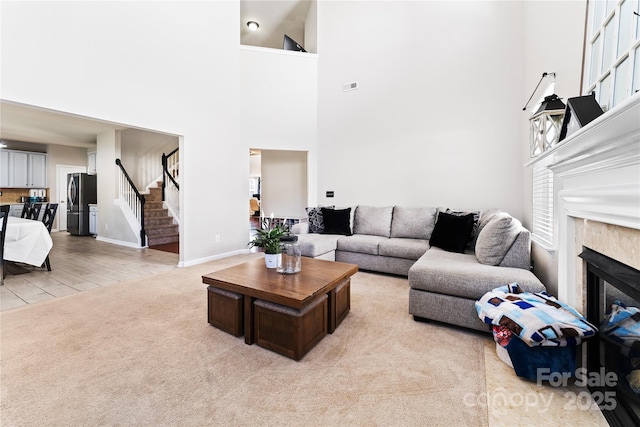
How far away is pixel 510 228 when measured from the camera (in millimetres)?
2480

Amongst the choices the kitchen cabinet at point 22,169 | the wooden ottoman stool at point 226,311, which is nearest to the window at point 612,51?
the wooden ottoman stool at point 226,311

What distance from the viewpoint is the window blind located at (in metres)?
2.71

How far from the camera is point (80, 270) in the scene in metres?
4.05

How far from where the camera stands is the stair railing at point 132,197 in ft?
19.4

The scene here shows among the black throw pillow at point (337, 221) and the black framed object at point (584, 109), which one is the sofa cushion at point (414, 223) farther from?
the black framed object at point (584, 109)

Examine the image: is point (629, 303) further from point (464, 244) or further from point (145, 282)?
point (145, 282)

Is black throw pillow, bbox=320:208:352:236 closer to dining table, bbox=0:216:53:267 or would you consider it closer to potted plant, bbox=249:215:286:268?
potted plant, bbox=249:215:286:268

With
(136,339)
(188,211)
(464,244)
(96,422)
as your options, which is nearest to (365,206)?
(464,244)

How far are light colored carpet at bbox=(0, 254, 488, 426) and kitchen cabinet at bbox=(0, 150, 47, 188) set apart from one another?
705 cm

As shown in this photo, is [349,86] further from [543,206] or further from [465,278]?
[465,278]

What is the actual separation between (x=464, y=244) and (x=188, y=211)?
3.91m

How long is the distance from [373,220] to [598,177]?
3.28 m

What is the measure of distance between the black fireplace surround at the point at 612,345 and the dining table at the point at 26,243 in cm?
566

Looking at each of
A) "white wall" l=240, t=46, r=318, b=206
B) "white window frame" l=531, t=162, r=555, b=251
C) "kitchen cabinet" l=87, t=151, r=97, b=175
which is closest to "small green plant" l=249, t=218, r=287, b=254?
"white window frame" l=531, t=162, r=555, b=251
